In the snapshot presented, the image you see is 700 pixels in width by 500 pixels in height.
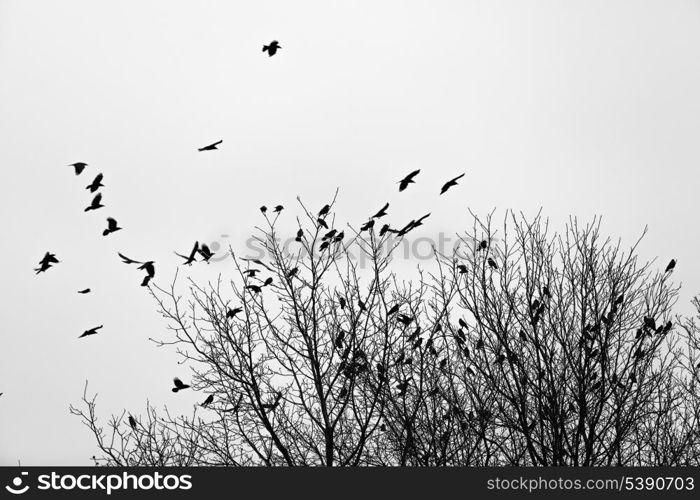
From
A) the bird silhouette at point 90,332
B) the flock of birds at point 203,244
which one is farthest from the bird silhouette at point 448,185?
the bird silhouette at point 90,332

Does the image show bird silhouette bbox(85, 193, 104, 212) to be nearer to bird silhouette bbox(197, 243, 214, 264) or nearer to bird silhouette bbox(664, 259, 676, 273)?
bird silhouette bbox(197, 243, 214, 264)

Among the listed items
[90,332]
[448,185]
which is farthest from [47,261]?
[448,185]

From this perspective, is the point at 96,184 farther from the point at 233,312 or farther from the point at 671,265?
the point at 671,265

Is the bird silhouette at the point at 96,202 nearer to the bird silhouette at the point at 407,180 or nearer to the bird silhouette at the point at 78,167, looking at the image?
the bird silhouette at the point at 78,167

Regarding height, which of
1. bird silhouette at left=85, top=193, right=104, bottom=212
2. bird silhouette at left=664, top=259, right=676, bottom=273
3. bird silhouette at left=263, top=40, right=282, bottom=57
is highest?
bird silhouette at left=263, top=40, right=282, bottom=57

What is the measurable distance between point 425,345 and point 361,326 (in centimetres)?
125

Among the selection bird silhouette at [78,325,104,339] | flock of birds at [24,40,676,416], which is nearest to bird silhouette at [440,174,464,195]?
flock of birds at [24,40,676,416]

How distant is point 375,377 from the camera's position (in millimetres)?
12945

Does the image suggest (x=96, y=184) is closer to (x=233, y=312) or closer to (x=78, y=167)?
(x=78, y=167)

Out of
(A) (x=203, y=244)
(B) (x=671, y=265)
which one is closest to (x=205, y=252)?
(A) (x=203, y=244)

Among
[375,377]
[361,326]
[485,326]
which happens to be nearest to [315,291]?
[361,326]

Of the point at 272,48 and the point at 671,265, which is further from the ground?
the point at 272,48

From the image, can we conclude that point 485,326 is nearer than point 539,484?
No

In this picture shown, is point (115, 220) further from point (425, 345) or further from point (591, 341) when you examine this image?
point (591, 341)
